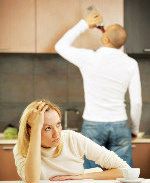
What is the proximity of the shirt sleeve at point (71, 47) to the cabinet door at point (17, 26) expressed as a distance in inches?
13.8

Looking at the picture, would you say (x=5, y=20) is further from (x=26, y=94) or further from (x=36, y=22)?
(x=26, y=94)

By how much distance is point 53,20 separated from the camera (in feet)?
14.2

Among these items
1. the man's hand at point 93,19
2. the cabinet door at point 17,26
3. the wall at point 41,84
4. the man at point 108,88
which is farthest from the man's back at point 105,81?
the wall at point 41,84

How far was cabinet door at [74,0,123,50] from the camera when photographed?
4324mm

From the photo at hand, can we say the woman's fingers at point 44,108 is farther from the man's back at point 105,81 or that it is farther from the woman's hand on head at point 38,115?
the man's back at point 105,81

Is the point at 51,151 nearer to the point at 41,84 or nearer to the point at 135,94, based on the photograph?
the point at 135,94

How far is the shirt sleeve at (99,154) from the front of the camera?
259 cm

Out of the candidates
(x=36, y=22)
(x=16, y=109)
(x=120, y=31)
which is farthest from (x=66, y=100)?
(x=120, y=31)

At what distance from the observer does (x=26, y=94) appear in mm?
A: 4723

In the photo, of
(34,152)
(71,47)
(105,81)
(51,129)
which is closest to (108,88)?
(105,81)

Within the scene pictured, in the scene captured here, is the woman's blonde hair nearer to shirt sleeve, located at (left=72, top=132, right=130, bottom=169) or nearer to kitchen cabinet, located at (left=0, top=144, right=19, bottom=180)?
shirt sleeve, located at (left=72, top=132, right=130, bottom=169)

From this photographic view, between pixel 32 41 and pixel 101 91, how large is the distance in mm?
971

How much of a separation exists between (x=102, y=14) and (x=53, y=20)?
0.44 meters

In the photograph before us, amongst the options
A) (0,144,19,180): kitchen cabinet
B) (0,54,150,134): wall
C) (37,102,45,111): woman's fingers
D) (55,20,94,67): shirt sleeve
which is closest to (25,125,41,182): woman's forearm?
(37,102,45,111): woman's fingers
